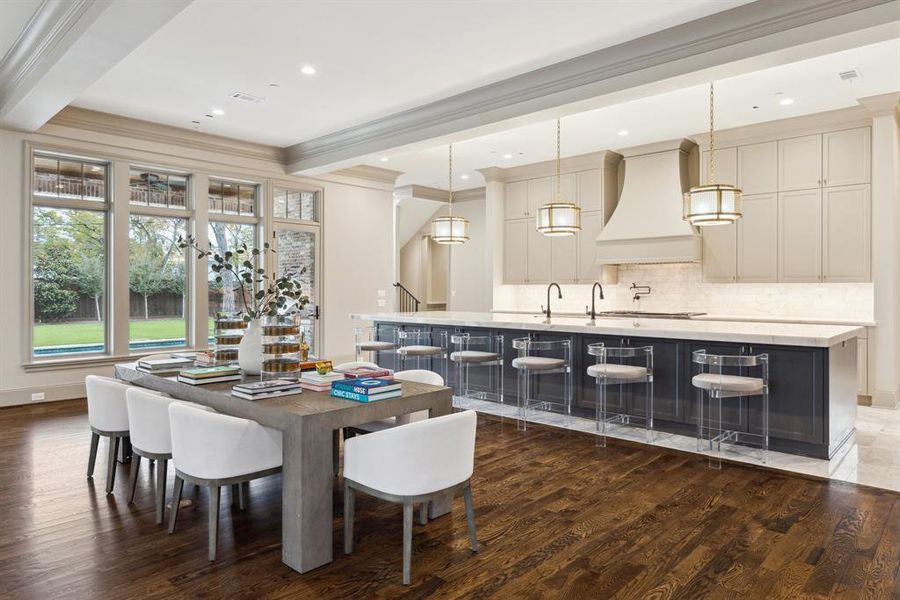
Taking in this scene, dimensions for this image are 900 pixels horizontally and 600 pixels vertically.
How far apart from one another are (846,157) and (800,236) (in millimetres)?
930

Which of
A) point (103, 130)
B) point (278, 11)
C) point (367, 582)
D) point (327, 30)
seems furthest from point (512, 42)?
point (103, 130)

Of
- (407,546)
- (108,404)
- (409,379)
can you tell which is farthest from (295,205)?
(407,546)

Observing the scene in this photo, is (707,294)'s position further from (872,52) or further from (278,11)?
(278,11)

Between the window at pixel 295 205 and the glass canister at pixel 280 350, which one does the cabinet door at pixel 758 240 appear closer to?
the window at pixel 295 205

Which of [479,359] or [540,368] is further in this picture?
[479,359]

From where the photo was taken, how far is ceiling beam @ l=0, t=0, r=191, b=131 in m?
3.39

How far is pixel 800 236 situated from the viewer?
6.57 metres

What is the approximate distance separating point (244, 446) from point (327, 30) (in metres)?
3.12

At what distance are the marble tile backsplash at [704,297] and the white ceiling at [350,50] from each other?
4181 millimetres

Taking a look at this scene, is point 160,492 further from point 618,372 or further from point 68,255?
point 68,255

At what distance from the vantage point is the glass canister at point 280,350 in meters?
3.19

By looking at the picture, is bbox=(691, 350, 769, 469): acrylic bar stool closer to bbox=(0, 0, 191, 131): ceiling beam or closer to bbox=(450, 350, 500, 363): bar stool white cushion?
bbox=(450, 350, 500, 363): bar stool white cushion

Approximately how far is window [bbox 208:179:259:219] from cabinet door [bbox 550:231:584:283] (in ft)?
14.4

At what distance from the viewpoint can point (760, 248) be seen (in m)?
6.86
